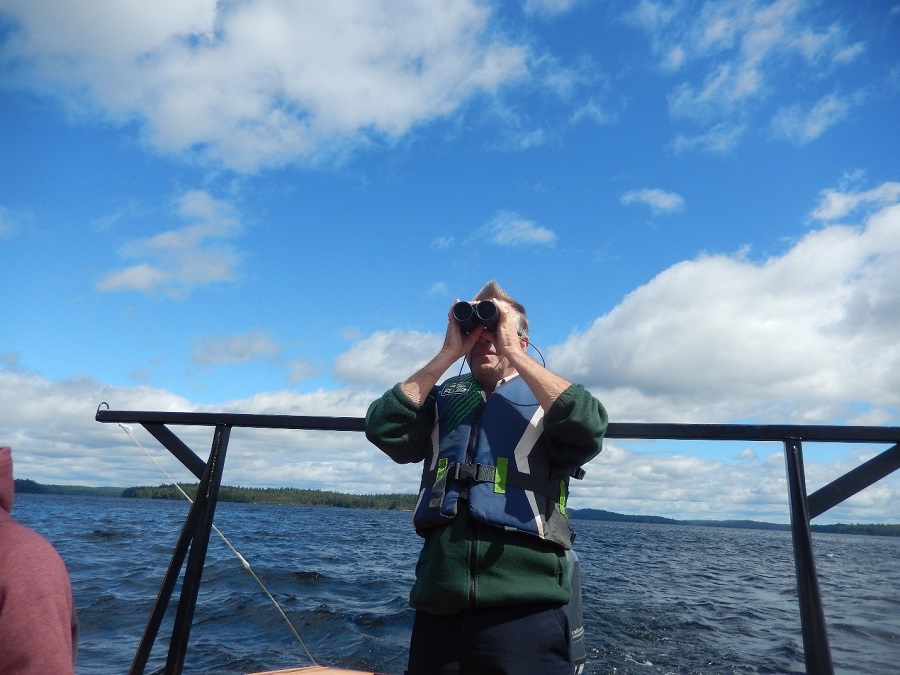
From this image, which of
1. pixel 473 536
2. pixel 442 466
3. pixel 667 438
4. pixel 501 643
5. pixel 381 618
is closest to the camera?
pixel 501 643

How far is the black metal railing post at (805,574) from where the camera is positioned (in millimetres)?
1978

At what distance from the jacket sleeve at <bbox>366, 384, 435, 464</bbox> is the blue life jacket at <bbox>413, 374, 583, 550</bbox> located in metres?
0.08

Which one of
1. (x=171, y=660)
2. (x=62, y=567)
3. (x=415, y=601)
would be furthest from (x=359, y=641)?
(x=62, y=567)

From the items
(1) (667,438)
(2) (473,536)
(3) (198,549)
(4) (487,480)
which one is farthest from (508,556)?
(3) (198,549)

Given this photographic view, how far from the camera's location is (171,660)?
261 centimetres

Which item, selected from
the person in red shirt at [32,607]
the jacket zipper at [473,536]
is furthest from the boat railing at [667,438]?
the person in red shirt at [32,607]

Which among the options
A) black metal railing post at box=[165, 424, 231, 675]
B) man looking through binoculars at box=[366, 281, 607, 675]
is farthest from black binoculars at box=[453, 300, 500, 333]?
black metal railing post at box=[165, 424, 231, 675]

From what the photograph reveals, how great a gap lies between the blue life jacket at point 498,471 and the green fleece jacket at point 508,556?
39mm

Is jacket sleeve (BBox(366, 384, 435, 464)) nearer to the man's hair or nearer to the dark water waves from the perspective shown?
the man's hair

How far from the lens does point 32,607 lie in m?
1.12

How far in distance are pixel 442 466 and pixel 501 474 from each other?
20 centimetres

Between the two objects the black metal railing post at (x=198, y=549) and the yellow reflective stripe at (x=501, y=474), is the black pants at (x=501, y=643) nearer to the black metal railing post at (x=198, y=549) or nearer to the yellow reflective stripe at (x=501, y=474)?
the yellow reflective stripe at (x=501, y=474)

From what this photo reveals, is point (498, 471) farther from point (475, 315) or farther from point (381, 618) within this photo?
point (381, 618)

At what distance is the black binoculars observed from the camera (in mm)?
1975
